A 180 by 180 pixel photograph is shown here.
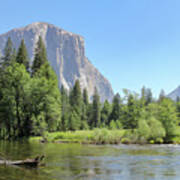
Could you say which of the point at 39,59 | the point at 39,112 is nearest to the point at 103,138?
the point at 39,112

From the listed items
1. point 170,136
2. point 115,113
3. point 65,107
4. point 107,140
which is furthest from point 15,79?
point 115,113

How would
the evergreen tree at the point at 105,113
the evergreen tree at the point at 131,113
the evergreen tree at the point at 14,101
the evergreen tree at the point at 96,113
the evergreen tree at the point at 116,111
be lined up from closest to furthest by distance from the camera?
1. the evergreen tree at the point at 14,101
2. the evergreen tree at the point at 131,113
3. the evergreen tree at the point at 116,111
4. the evergreen tree at the point at 96,113
5. the evergreen tree at the point at 105,113

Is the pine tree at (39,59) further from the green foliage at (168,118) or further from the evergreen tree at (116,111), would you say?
the evergreen tree at (116,111)

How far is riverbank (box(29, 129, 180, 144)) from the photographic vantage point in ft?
122

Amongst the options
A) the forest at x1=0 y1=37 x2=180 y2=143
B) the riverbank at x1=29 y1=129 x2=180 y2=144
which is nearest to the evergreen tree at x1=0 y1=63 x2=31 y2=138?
the forest at x1=0 y1=37 x2=180 y2=143

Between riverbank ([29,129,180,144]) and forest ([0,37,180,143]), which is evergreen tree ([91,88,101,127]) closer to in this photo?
forest ([0,37,180,143])

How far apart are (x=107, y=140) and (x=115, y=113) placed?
59.8 metres

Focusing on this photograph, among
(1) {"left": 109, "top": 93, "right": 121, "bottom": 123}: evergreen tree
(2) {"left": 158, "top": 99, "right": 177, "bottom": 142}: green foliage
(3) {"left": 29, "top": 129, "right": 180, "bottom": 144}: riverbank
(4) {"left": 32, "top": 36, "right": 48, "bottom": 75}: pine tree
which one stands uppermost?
(4) {"left": 32, "top": 36, "right": 48, "bottom": 75}: pine tree

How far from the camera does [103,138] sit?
37.0 m

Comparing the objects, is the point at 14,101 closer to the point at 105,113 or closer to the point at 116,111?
the point at 116,111

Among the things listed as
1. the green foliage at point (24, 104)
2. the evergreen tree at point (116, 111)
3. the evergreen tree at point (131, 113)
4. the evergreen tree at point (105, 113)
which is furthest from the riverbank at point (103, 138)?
the evergreen tree at point (105, 113)

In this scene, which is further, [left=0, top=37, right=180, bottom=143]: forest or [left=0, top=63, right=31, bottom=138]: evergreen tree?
[left=0, top=63, right=31, bottom=138]: evergreen tree

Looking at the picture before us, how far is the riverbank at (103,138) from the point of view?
37219mm

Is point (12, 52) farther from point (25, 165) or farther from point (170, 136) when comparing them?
point (25, 165)
